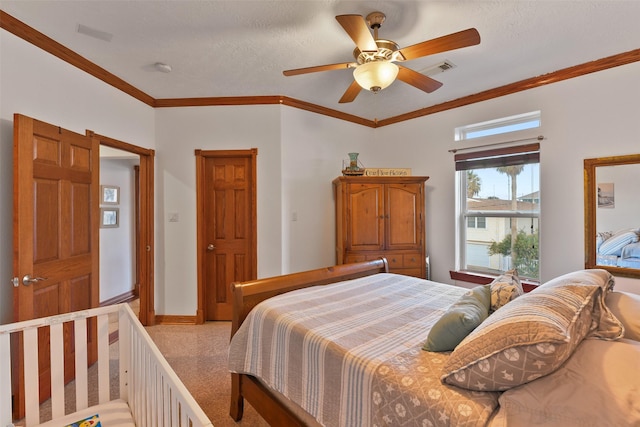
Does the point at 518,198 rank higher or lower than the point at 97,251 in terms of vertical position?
higher

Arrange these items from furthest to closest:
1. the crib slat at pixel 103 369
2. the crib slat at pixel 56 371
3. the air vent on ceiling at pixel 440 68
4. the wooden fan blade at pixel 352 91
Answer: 1. the air vent on ceiling at pixel 440 68
2. the wooden fan blade at pixel 352 91
3. the crib slat at pixel 103 369
4. the crib slat at pixel 56 371

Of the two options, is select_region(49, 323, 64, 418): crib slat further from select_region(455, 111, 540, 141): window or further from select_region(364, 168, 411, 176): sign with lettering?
select_region(455, 111, 540, 141): window

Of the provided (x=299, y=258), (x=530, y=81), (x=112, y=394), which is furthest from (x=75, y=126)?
(x=530, y=81)

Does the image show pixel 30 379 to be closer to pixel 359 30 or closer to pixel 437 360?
pixel 437 360

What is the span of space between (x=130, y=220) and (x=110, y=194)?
21.4 inches

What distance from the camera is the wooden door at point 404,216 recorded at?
11.9 feet

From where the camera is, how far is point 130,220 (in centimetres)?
483

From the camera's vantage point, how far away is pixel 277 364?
1.57 meters

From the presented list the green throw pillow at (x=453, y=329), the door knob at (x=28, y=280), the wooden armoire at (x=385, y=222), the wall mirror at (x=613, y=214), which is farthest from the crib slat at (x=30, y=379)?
the wall mirror at (x=613, y=214)

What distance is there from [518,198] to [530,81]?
1167 millimetres

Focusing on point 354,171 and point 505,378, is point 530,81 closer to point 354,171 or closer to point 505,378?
point 354,171

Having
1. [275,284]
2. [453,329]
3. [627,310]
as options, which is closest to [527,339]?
Result: [453,329]

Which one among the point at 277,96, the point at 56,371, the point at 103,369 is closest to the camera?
the point at 56,371

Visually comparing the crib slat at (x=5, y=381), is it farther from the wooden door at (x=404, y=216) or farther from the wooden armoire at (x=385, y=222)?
the wooden door at (x=404, y=216)
